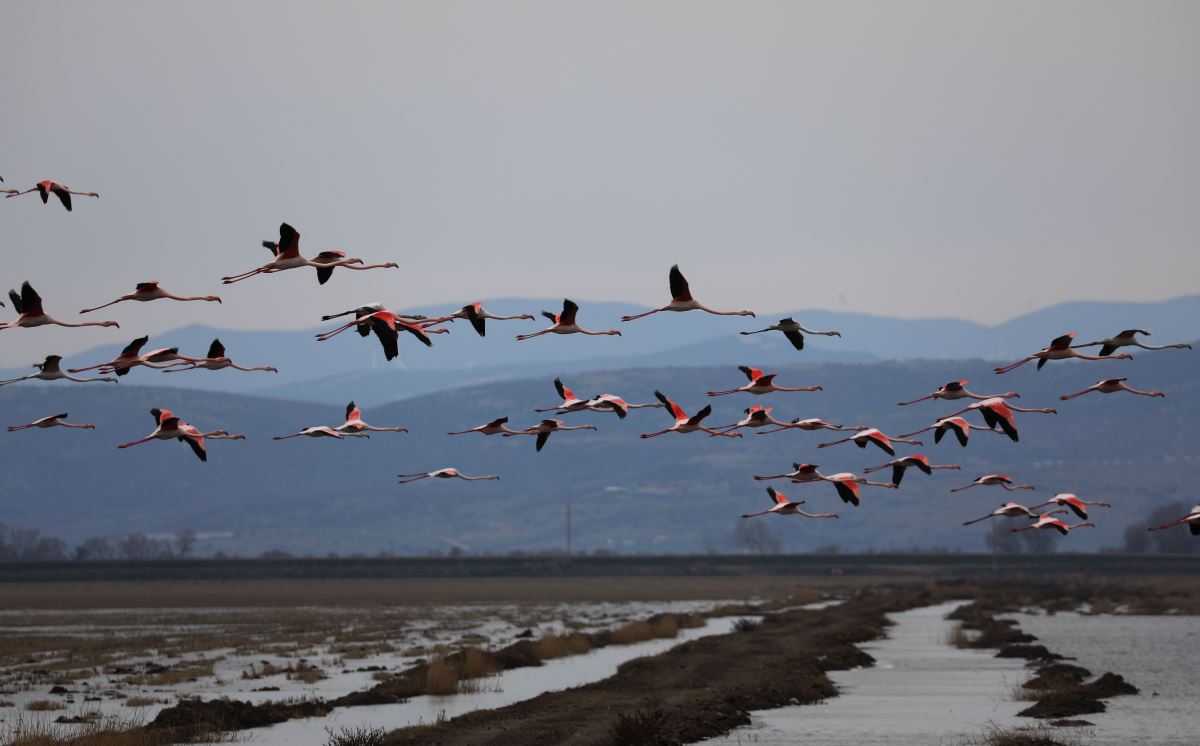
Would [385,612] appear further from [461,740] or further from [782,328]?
[782,328]

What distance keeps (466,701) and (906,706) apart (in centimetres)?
1403

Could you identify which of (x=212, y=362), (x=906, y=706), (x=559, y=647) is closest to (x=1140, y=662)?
(x=906, y=706)

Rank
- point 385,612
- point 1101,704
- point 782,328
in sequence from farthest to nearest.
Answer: point 385,612
point 1101,704
point 782,328

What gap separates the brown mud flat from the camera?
36.7 m

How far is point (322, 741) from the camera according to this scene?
39.6 metres

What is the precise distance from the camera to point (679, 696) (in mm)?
46750

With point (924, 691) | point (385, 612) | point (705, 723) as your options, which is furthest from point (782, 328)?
point (385, 612)

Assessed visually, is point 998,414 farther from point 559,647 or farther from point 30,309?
point 559,647

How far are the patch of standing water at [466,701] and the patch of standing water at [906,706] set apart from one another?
30.2 feet

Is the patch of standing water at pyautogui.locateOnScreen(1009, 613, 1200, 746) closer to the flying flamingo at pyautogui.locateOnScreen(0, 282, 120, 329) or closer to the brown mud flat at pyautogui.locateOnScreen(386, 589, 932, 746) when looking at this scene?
the brown mud flat at pyautogui.locateOnScreen(386, 589, 932, 746)

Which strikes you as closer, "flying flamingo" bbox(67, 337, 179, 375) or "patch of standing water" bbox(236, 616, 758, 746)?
"flying flamingo" bbox(67, 337, 179, 375)

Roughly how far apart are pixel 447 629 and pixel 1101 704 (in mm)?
55369

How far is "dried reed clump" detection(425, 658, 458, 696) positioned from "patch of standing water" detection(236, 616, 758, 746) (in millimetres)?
392

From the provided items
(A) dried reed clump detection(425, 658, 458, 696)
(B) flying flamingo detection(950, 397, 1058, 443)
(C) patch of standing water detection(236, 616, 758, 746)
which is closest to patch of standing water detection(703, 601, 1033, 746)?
(C) patch of standing water detection(236, 616, 758, 746)
